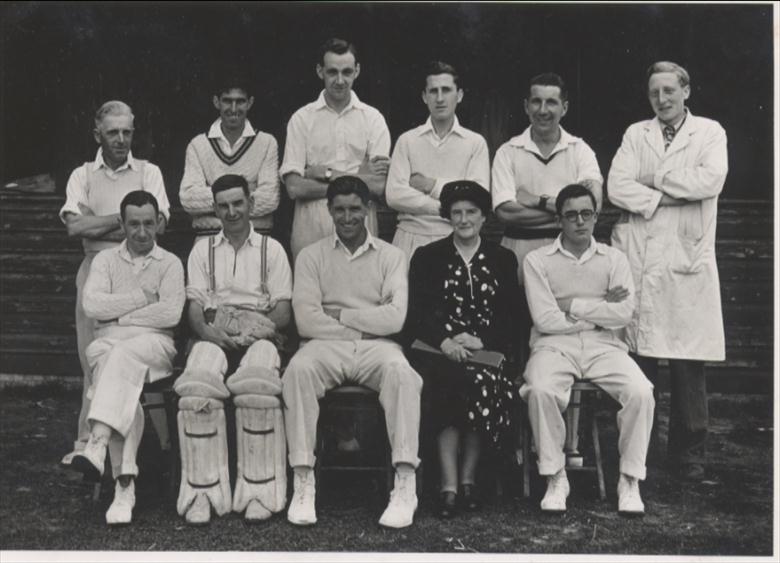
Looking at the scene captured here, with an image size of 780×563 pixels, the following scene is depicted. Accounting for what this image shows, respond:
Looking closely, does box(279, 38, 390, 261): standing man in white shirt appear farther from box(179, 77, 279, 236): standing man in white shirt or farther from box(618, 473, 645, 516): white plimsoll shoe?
box(618, 473, 645, 516): white plimsoll shoe

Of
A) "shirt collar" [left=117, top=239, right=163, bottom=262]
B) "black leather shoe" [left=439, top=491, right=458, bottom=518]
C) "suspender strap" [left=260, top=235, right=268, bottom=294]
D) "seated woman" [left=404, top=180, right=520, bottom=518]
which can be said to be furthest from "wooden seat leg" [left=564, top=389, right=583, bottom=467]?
"shirt collar" [left=117, top=239, right=163, bottom=262]

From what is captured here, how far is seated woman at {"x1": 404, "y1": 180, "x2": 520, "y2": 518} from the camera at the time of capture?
16.5 feet

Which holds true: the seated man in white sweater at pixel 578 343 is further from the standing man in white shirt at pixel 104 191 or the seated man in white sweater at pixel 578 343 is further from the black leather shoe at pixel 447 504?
the standing man in white shirt at pixel 104 191

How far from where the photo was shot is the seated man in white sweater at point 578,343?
4.98m

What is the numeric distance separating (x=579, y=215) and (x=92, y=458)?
258 centimetres

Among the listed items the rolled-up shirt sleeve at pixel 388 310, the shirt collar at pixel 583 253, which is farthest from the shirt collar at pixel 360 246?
the shirt collar at pixel 583 253

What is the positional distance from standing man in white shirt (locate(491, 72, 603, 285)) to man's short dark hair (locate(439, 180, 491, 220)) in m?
0.30

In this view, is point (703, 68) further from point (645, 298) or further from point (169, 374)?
point (169, 374)

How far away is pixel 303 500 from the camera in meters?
4.83

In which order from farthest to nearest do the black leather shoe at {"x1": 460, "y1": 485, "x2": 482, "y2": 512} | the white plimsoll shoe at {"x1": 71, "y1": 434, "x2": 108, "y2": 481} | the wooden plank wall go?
1. the wooden plank wall
2. the black leather shoe at {"x1": 460, "y1": 485, "x2": 482, "y2": 512}
3. the white plimsoll shoe at {"x1": 71, "y1": 434, "x2": 108, "y2": 481}

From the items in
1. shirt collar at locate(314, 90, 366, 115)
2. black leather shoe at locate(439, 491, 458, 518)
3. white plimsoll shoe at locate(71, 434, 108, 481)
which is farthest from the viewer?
shirt collar at locate(314, 90, 366, 115)

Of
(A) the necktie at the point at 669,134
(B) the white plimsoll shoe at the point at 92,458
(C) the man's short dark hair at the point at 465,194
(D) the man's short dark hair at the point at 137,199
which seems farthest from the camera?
(A) the necktie at the point at 669,134

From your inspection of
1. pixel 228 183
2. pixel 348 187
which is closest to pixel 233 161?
pixel 228 183

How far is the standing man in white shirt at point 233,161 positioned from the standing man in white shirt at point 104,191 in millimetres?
196
